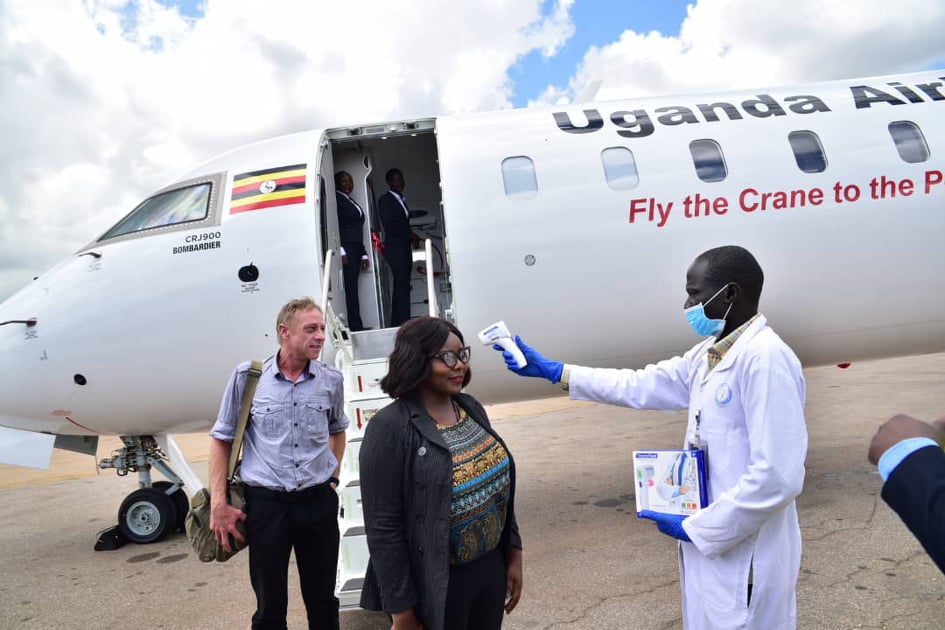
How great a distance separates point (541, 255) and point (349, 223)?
216 cm

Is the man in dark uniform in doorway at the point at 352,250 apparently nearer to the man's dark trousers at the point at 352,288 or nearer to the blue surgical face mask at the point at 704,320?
the man's dark trousers at the point at 352,288

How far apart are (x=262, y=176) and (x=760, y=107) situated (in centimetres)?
470

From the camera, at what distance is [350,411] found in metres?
4.84

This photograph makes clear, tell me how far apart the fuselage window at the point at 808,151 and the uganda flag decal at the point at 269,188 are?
441 centimetres

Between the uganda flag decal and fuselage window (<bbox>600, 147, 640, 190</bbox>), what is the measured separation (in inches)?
107

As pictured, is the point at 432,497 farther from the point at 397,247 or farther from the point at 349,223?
the point at 349,223

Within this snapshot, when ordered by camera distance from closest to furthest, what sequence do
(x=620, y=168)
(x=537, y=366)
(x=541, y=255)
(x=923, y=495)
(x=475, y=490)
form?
1. (x=923, y=495)
2. (x=475, y=490)
3. (x=537, y=366)
4. (x=541, y=255)
5. (x=620, y=168)

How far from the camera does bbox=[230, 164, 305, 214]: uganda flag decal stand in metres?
5.96

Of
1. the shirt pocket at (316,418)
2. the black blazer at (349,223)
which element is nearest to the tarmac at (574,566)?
the shirt pocket at (316,418)

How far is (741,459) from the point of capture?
2365 millimetres

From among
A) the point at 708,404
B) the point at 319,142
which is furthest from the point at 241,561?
the point at 708,404

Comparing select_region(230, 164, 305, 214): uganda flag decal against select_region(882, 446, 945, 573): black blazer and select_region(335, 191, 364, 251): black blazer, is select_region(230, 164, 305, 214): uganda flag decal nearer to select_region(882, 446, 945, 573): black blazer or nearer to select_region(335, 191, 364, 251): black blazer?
select_region(335, 191, 364, 251): black blazer

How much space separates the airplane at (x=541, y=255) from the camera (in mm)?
5758

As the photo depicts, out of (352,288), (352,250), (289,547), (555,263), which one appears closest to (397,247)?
(352,250)
